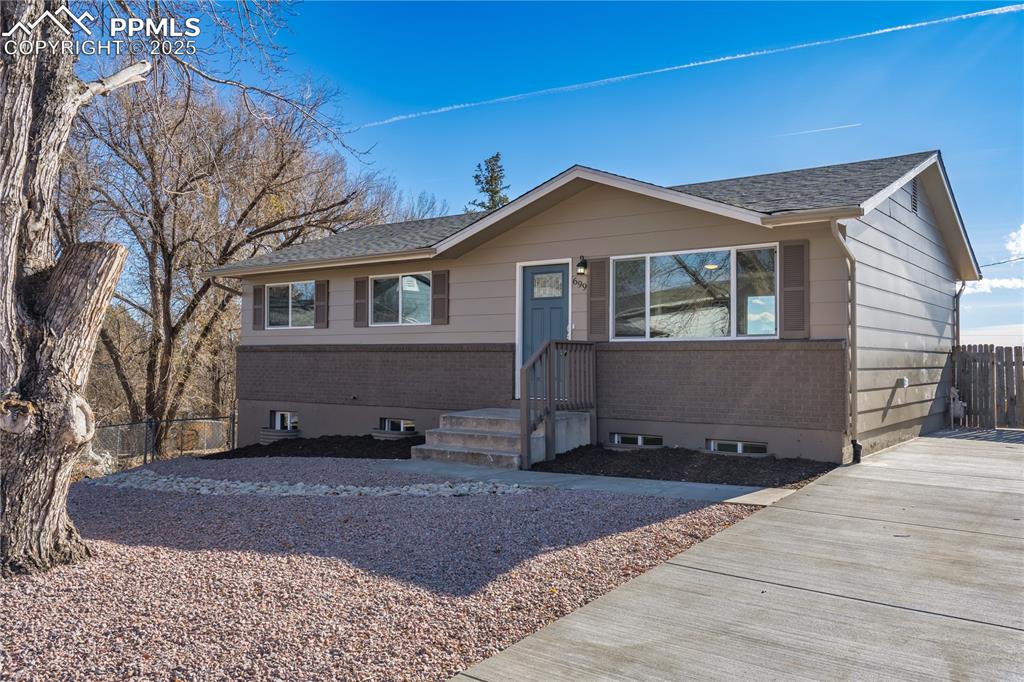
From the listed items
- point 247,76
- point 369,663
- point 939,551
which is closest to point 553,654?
point 369,663

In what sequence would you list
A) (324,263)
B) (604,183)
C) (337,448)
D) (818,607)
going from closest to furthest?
(818,607)
(604,183)
(337,448)
(324,263)

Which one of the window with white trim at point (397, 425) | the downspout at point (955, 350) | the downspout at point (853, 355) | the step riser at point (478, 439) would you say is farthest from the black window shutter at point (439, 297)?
the downspout at point (955, 350)

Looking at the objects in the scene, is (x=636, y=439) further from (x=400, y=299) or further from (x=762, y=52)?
(x=762, y=52)

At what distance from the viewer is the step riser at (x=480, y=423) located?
920 cm

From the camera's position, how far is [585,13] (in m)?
10.9

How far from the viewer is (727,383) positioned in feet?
28.2

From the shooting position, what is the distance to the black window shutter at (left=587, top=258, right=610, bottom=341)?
9.69m

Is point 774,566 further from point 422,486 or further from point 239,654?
point 422,486

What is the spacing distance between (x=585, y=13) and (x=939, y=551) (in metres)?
9.26

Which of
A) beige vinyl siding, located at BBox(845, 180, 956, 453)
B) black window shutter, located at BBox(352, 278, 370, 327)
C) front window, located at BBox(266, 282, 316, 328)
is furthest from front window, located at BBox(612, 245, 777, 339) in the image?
front window, located at BBox(266, 282, 316, 328)

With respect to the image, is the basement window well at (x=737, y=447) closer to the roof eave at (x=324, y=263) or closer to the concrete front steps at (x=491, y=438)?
the concrete front steps at (x=491, y=438)

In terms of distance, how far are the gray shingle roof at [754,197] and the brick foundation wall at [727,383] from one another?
1.68m

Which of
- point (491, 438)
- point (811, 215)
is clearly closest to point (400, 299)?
point (491, 438)

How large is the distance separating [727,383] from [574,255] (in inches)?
112
